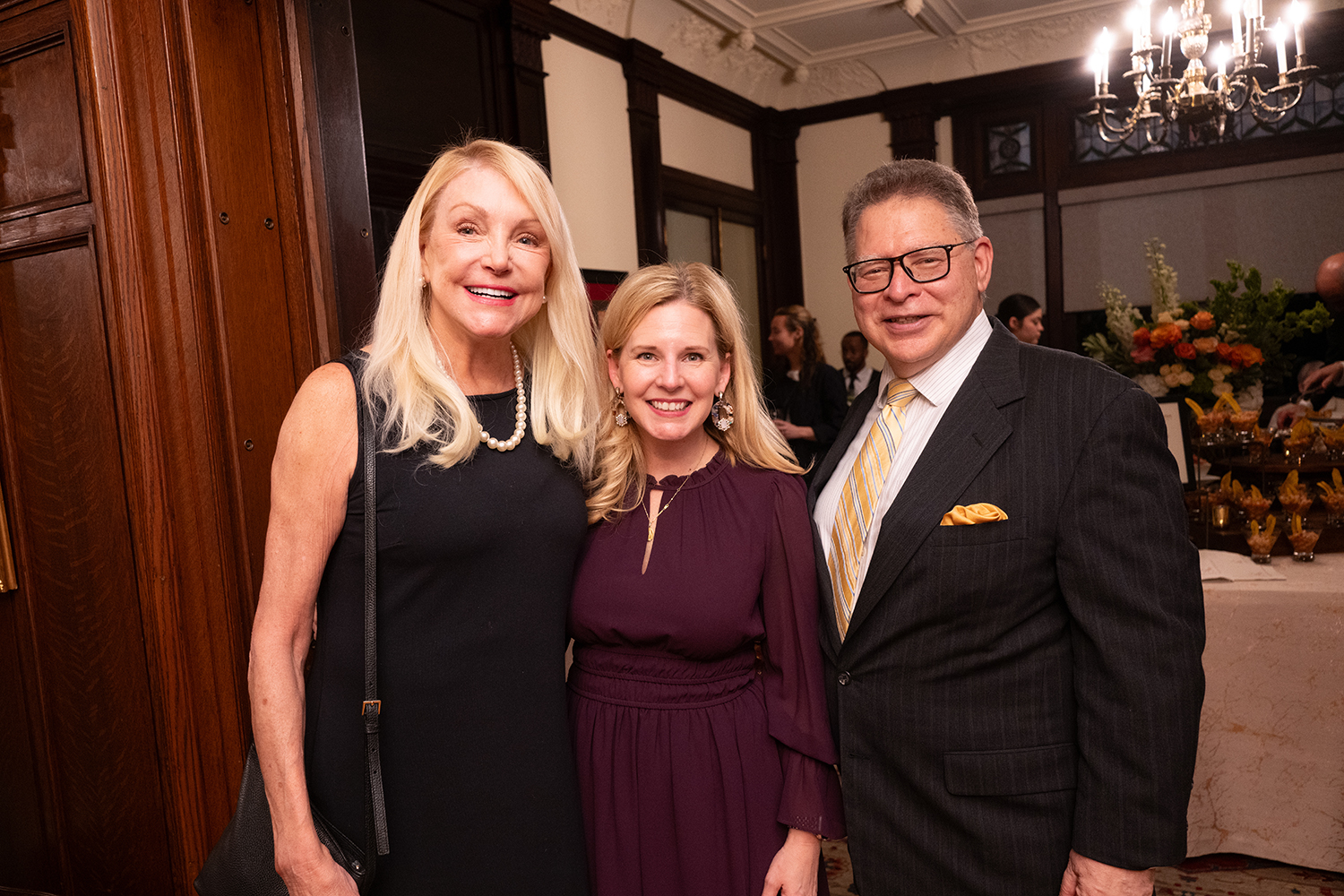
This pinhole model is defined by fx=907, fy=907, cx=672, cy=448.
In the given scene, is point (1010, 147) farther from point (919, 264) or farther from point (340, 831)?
point (340, 831)

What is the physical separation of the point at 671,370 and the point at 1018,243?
697 cm

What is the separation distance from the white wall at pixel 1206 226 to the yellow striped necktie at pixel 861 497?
6.78m

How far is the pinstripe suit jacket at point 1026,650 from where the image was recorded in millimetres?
1324

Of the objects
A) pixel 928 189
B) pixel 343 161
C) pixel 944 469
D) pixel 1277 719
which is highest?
pixel 343 161

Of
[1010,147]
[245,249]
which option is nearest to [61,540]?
[245,249]

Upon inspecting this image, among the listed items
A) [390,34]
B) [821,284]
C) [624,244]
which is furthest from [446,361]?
[821,284]

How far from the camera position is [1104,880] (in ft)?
4.50

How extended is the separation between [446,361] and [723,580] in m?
0.63

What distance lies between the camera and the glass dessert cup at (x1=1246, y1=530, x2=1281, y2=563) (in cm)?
276

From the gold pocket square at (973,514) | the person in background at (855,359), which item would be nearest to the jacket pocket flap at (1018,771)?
the gold pocket square at (973,514)

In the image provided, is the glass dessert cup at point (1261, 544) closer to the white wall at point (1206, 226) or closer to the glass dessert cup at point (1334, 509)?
the glass dessert cup at point (1334, 509)

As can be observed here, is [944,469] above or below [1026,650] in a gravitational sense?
above

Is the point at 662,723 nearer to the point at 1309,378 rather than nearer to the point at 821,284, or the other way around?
the point at 1309,378

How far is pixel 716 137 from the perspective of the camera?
7.45 m
